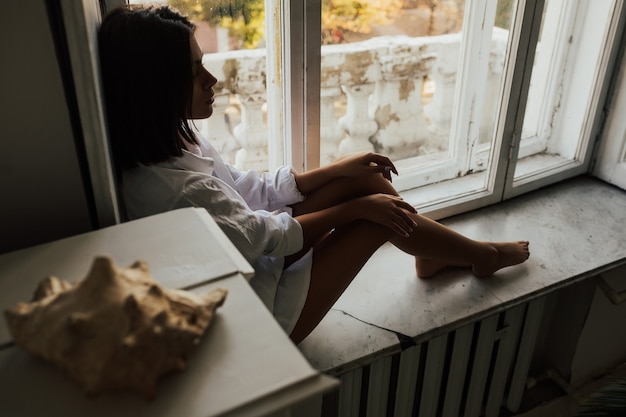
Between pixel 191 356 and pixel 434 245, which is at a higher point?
pixel 191 356

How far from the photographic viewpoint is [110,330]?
1.64 feet

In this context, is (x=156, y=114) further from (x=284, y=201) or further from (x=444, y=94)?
(x=444, y=94)

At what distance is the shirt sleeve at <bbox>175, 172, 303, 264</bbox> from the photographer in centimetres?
90

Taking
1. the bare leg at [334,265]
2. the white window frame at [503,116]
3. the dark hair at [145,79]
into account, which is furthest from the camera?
the white window frame at [503,116]

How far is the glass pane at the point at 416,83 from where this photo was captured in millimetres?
1387

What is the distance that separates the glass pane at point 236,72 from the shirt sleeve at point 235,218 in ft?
1.17

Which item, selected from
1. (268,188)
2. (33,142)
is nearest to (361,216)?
(268,188)

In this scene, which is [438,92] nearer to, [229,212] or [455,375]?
[455,375]

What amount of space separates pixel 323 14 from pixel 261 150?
1.09 feet

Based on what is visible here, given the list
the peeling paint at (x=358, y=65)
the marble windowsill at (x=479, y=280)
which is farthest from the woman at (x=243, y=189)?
the peeling paint at (x=358, y=65)

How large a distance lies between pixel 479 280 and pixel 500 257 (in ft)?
0.22

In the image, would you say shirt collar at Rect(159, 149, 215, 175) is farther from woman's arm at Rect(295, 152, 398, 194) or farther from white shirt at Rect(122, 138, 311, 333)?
woman's arm at Rect(295, 152, 398, 194)

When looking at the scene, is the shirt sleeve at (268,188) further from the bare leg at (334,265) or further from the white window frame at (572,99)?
the white window frame at (572,99)

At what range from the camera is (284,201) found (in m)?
1.17
